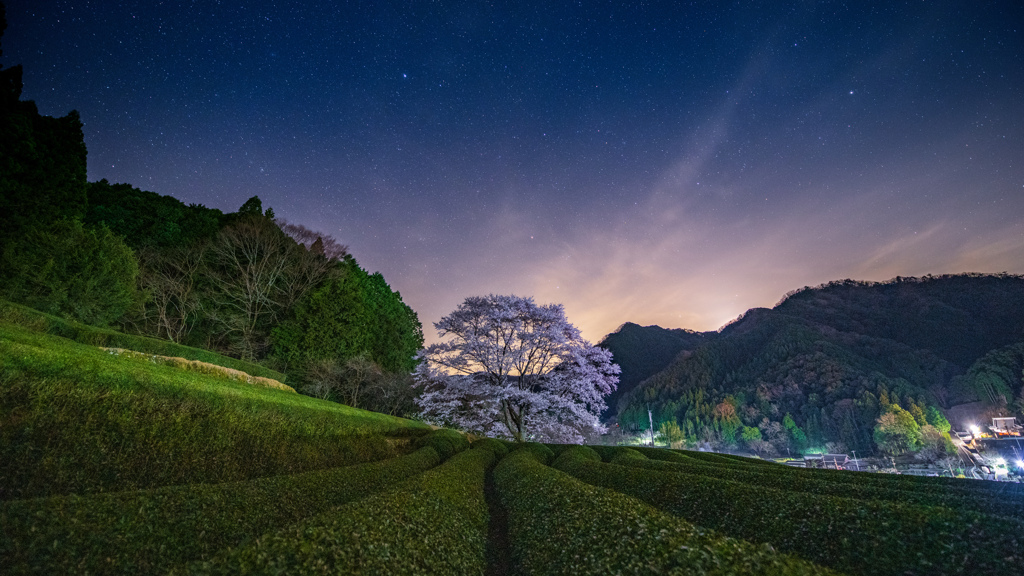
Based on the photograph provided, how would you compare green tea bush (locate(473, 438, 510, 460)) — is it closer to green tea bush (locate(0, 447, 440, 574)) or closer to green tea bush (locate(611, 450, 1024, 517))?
green tea bush (locate(611, 450, 1024, 517))

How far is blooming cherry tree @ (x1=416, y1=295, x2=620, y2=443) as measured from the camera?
25578mm

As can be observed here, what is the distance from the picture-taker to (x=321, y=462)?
38.9 feet

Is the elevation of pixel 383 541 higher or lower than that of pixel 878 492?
lower

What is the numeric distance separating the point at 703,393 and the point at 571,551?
15914 centimetres

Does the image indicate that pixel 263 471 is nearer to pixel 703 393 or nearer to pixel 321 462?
pixel 321 462

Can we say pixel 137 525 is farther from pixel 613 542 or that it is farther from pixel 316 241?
pixel 316 241

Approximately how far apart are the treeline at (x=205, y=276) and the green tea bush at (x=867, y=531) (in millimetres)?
30810

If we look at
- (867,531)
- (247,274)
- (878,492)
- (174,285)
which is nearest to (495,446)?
(878,492)

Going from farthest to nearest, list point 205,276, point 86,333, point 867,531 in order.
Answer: point 205,276 < point 86,333 < point 867,531

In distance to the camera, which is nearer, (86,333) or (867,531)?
(867,531)

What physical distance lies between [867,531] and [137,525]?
33.5ft

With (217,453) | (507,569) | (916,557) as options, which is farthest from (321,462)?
(916,557)

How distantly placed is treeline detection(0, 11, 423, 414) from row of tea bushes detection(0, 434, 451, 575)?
2434 centimetres

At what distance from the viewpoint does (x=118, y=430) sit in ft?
24.4
